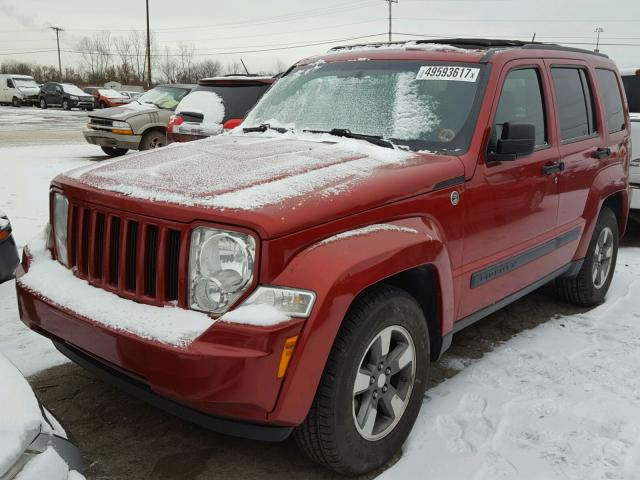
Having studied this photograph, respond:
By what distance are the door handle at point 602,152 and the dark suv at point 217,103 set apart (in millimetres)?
5117

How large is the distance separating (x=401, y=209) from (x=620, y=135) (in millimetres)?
3088

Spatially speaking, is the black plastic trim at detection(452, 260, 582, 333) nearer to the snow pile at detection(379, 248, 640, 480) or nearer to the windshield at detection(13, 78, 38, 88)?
the snow pile at detection(379, 248, 640, 480)

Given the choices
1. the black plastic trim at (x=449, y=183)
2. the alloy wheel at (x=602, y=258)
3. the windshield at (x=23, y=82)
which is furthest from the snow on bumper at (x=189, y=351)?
the windshield at (x=23, y=82)

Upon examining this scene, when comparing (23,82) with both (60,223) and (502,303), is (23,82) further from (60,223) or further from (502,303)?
(502,303)

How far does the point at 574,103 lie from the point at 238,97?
5.49m

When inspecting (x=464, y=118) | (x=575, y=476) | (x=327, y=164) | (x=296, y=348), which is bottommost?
(x=575, y=476)

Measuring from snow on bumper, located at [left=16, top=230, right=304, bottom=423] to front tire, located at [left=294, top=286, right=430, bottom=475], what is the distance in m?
0.30

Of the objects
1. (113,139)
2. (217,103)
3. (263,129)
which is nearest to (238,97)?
(217,103)

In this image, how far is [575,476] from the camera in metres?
2.67

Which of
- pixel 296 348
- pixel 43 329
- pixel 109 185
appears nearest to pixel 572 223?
pixel 296 348

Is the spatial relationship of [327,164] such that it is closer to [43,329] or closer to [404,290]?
[404,290]

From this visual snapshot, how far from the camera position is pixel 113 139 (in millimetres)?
12734

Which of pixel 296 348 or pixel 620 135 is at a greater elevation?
pixel 620 135

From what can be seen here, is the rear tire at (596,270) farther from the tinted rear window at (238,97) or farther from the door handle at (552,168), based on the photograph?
the tinted rear window at (238,97)
